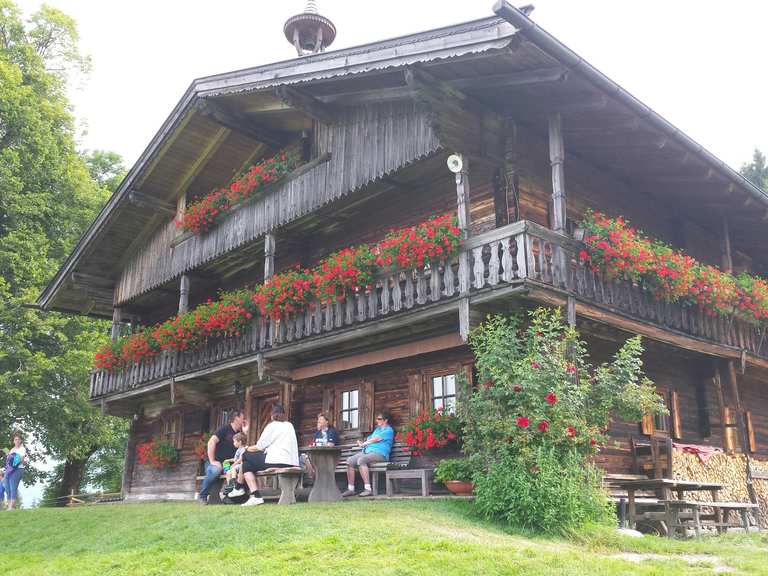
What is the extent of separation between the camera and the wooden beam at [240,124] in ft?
58.5

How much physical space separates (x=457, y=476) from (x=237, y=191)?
914 centimetres

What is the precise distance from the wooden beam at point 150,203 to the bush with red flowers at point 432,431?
423 inches

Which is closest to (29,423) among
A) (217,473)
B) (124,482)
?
(124,482)

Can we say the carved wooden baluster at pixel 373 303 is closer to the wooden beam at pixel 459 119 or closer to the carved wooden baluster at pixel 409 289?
the carved wooden baluster at pixel 409 289

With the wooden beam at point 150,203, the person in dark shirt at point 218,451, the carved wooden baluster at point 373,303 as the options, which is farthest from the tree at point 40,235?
the carved wooden baluster at point 373,303

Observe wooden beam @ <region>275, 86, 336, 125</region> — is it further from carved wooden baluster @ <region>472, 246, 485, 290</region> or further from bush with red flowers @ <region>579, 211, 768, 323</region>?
bush with red flowers @ <region>579, 211, 768, 323</region>

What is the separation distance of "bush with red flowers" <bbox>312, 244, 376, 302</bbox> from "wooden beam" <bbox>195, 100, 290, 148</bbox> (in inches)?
215

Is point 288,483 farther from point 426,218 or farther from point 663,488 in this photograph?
point 426,218

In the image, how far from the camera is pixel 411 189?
1587 cm

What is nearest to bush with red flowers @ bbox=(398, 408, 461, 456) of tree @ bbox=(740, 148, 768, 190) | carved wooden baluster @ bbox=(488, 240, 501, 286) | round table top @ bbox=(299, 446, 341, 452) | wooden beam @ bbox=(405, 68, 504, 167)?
round table top @ bbox=(299, 446, 341, 452)

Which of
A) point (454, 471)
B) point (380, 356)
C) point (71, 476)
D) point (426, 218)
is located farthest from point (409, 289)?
point (71, 476)

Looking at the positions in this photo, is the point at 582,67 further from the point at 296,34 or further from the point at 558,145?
the point at 296,34

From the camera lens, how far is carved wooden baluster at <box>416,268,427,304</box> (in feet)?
41.7

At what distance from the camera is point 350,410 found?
16328 millimetres
